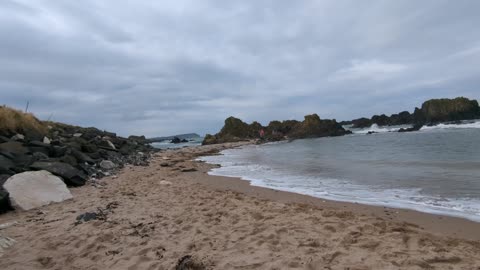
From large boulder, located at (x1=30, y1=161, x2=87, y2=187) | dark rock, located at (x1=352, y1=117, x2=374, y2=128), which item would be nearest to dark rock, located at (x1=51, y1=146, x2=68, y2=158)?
large boulder, located at (x1=30, y1=161, x2=87, y2=187)

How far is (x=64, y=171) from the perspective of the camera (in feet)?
27.5

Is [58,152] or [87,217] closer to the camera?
[87,217]

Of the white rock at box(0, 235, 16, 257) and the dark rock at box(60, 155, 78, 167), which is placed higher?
the dark rock at box(60, 155, 78, 167)

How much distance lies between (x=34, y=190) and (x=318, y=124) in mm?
52686

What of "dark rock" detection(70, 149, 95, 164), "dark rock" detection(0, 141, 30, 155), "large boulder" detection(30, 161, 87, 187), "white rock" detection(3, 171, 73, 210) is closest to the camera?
"white rock" detection(3, 171, 73, 210)

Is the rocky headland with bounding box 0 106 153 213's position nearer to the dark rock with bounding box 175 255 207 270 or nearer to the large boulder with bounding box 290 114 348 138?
the dark rock with bounding box 175 255 207 270

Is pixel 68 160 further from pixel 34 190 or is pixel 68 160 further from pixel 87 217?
pixel 87 217

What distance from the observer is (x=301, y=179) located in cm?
1030

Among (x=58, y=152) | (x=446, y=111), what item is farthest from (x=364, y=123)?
(x=58, y=152)

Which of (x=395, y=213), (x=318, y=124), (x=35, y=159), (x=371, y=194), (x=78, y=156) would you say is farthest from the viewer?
(x=318, y=124)

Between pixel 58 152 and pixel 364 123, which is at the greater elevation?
pixel 364 123

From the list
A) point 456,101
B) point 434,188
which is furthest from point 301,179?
point 456,101

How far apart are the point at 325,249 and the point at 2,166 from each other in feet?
Result: 24.2

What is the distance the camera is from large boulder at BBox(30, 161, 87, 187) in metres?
7.93
